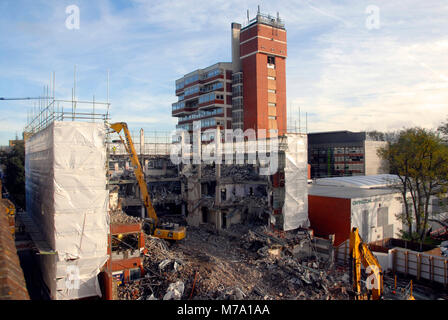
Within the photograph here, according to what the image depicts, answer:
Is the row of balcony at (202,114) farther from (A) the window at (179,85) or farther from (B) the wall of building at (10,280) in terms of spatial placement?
(B) the wall of building at (10,280)

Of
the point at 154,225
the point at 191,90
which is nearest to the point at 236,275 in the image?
the point at 154,225

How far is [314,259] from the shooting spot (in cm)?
1816

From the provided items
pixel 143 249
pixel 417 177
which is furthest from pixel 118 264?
pixel 417 177

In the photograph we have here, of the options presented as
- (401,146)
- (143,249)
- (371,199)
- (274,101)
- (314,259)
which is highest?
(274,101)

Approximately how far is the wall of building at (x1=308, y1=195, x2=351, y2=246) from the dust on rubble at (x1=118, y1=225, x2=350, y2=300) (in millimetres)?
3791

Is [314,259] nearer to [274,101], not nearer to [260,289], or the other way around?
[260,289]

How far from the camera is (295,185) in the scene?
68.9ft

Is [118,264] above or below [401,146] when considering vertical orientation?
below

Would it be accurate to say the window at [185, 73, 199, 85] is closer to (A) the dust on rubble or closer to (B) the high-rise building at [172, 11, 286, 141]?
(B) the high-rise building at [172, 11, 286, 141]

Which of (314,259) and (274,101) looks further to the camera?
(274,101)

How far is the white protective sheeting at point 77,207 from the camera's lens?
1178 cm

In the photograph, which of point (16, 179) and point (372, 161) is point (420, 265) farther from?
point (372, 161)
